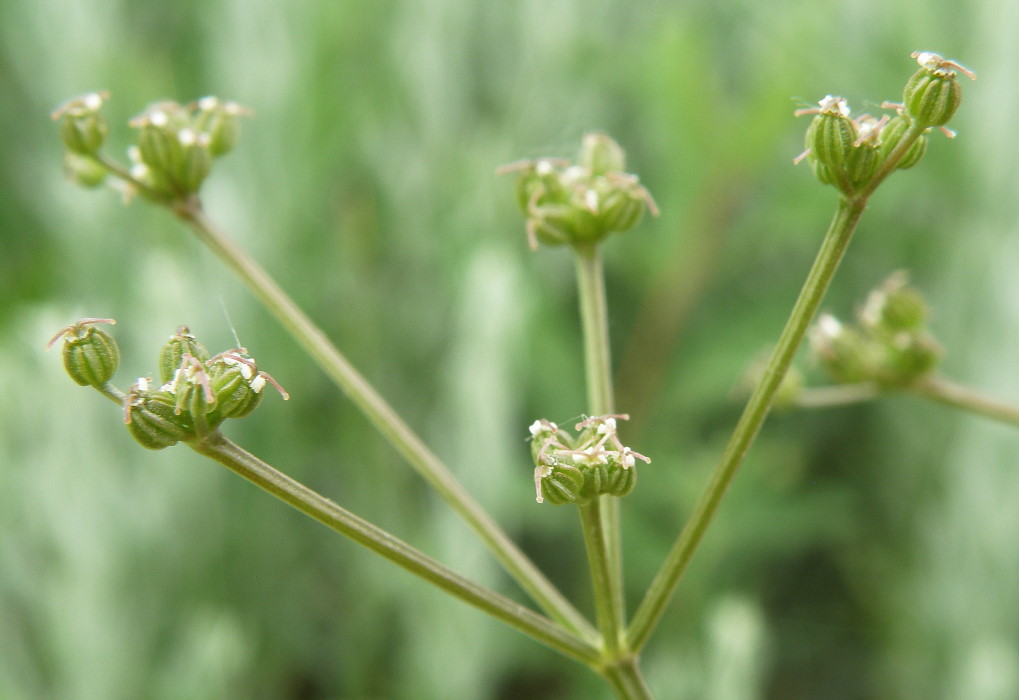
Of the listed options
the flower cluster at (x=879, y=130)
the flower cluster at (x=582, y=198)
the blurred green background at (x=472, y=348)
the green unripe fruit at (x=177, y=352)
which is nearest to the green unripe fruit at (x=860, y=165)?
the flower cluster at (x=879, y=130)

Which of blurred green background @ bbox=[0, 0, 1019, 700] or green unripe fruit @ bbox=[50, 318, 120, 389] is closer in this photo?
green unripe fruit @ bbox=[50, 318, 120, 389]

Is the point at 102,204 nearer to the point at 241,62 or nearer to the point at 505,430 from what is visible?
the point at 241,62

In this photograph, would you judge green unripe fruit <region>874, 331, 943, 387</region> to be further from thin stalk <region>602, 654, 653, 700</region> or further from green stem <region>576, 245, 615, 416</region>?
thin stalk <region>602, 654, 653, 700</region>

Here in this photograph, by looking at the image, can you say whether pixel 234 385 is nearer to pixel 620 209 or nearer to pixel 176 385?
pixel 176 385

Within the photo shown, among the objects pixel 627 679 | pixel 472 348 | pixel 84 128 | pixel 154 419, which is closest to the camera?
pixel 154 419

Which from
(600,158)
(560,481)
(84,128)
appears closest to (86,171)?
(84,128)

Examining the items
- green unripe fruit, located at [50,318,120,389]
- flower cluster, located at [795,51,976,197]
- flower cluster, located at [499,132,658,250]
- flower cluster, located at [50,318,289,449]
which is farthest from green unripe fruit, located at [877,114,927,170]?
green unripe fruit, located at [50,318,120,389]

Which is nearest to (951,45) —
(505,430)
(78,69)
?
(505,430)
